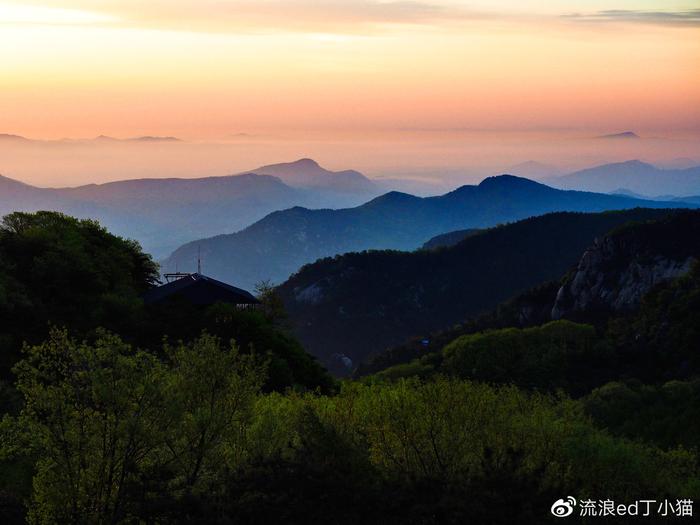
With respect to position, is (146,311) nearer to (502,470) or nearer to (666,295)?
(502,470)

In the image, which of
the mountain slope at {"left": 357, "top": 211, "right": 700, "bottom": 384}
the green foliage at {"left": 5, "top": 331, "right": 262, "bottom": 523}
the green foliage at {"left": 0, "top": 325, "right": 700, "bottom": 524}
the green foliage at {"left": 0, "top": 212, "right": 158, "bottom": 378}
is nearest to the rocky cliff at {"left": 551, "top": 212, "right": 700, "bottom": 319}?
the mountain slope at {"left": 357, "top": 211, "right": 700, "bottom": 384}

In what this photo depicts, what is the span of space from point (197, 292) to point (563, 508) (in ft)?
198

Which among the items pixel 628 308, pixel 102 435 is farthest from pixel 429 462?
pixel 628 308

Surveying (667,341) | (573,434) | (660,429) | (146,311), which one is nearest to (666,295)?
(667,341)

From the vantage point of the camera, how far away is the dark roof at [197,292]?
85625 millimetres

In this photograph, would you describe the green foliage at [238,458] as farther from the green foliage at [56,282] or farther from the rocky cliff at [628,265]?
the rocky cliff at [628,265]

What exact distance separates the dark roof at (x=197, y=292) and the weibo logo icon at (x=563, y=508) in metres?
55.7

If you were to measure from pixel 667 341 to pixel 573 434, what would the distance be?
85.9 m

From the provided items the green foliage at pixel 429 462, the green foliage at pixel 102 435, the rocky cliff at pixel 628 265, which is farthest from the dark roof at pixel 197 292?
the rocky cliff at pixel 628 265

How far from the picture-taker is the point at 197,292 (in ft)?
289

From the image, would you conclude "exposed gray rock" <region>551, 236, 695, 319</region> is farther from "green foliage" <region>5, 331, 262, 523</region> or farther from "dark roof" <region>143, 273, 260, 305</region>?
"green foliage" <region>5, 331, 262, 523</region>

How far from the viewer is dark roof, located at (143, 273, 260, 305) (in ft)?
281

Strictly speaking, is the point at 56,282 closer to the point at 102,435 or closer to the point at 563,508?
the point at 102,435

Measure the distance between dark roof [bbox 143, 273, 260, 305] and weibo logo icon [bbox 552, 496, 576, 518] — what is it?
183 feet
